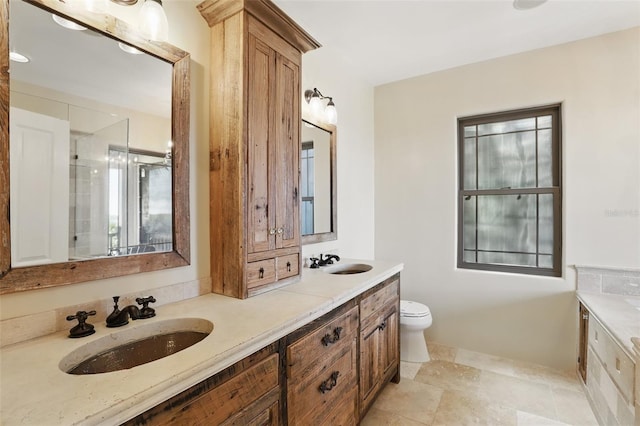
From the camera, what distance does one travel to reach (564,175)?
247cm

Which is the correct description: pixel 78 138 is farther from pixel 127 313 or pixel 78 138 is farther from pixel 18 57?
pixel 127 313

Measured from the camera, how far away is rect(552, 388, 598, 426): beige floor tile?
191 centimetres

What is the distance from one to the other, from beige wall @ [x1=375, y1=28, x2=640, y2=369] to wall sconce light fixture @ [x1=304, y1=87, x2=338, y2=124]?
103 centimetres

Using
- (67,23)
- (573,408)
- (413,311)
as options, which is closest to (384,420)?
(413,311)

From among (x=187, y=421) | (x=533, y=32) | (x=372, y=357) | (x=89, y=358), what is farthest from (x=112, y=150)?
(x=533, y=32)

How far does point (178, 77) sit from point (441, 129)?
2393 millimetres

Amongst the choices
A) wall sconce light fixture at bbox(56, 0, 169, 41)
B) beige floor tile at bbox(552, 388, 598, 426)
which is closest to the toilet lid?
beige floor tile at bbox(552, 388, 598, 426)

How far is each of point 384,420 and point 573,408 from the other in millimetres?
1269

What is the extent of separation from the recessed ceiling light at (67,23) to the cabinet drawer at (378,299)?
5.82 ft

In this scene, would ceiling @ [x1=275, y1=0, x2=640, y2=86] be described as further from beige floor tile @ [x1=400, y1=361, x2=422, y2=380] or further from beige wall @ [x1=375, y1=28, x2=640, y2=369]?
beige floor tile @ [x1=400, y1=361, x2=422, y2=380]

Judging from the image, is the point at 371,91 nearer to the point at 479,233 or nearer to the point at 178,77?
the point at 479,233

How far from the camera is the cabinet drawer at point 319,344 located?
1229 millimetres

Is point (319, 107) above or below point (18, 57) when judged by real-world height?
above

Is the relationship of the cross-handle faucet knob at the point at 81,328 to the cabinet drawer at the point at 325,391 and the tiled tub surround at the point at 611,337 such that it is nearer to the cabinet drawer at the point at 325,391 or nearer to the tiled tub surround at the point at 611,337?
the cabinet drawer at the point at 325,391
